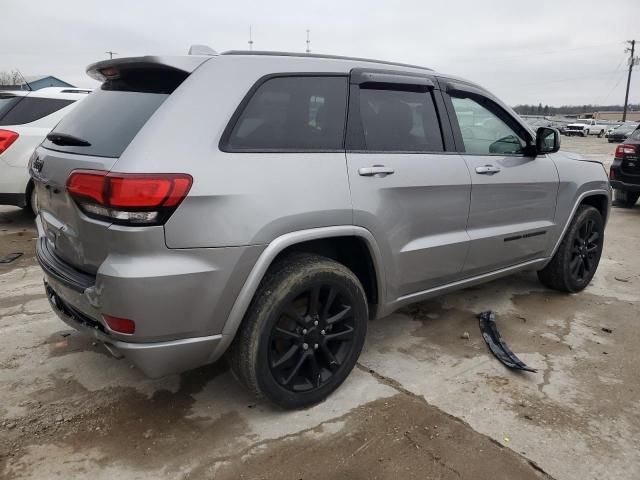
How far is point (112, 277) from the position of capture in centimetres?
211

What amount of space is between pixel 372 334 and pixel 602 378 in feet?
4.87

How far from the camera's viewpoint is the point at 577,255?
4594mm

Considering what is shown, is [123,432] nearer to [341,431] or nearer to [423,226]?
[341,431]

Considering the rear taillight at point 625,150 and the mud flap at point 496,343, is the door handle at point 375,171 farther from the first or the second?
the rear taillight at point 625,150

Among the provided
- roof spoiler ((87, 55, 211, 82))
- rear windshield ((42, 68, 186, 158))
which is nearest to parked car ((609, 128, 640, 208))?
roof spoiler ((87, 55, 211, 82))

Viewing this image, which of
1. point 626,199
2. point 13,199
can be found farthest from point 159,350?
point 626,199

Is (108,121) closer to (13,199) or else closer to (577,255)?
(577,255)

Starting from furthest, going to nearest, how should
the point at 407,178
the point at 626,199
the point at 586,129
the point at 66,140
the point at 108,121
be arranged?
the point at 586,129
the point at 626,199
the point at 407,178
the point at 66,140
the point at 108,121

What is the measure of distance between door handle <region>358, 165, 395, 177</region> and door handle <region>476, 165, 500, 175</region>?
844mm

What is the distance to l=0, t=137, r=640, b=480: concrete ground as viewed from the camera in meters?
2.32

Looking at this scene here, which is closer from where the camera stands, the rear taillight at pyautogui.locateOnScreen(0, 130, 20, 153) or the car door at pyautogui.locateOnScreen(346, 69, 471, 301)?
the car door at pyautogui.locateOnScreen(346, 69, 471, 301)

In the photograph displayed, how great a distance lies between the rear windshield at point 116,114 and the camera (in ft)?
7.64

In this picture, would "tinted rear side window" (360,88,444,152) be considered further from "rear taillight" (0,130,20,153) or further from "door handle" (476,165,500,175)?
"rear taillight" (0,130,20,153)

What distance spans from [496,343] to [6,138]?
611 cm
